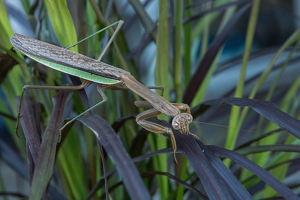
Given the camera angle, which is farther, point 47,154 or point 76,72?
point 76,72

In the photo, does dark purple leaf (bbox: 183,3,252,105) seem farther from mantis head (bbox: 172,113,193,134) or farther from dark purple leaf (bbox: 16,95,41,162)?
dark purple leaf (bbox: 16,95,41,162)

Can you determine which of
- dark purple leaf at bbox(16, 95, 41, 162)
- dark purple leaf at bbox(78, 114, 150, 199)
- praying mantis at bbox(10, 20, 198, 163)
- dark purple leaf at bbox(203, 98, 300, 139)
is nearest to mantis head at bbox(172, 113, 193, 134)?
praying mantis at bbox(10, 20, 198, 163)

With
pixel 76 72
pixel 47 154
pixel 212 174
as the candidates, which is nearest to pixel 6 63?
pixel 76 72

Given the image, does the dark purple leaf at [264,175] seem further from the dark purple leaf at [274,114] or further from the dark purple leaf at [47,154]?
the dark purple leaf at [47,154]

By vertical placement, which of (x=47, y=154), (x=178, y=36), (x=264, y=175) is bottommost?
(x=264, y=175)

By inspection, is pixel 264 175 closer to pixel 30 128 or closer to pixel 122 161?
pixel 122 161

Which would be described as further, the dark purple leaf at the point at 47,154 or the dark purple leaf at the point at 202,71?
the dark purple leaf at the point at 202,71

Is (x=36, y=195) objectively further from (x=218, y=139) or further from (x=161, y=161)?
(x=218, y=139)

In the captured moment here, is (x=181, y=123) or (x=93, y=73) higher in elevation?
(x=93, y=73)

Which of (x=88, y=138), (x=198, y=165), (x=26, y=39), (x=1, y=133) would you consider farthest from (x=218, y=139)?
(x=1, y=133)

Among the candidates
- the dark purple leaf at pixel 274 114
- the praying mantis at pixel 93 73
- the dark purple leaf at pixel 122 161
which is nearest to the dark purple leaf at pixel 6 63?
the praying mantis at pixel 93 73

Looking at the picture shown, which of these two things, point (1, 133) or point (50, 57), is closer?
point (50, 57)
